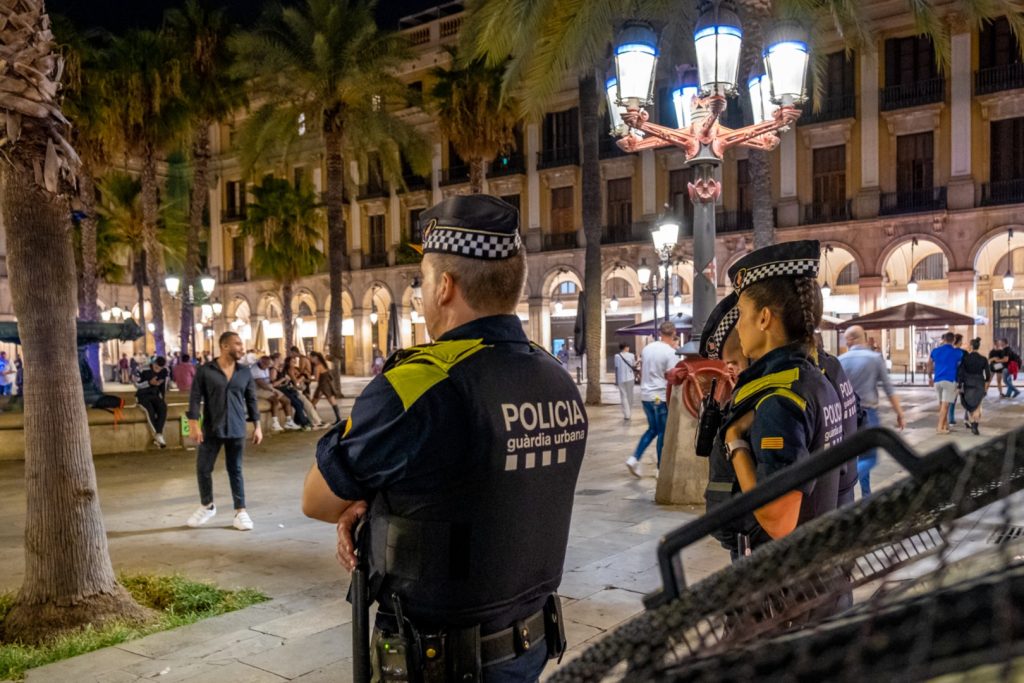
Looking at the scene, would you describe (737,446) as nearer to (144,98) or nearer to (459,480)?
(459,480)

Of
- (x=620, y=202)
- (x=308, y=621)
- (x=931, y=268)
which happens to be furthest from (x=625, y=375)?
(x=931, y=268)

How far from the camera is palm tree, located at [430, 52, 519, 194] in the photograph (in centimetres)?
2673

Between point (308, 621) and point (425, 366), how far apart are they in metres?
3.43

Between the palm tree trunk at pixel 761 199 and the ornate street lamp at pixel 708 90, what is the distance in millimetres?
3649

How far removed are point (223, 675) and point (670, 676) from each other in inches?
147

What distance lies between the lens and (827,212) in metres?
30.9

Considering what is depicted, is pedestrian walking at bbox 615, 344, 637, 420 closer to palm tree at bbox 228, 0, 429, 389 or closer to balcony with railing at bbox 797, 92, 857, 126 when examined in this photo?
palm tree at bbox 228, 0, 429, 389

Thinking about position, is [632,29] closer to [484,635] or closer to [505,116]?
[484,635]

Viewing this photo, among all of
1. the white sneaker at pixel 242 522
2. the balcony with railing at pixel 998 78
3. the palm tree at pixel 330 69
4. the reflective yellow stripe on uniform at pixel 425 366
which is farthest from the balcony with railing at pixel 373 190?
the reflective yellow stripe on uniform at pixel 425 366

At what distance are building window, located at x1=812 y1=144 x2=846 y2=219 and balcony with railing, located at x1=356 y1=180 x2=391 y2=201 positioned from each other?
829 inches

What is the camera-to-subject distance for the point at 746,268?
8.92ft

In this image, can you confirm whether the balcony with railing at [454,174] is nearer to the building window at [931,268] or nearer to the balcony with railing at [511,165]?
the balcony with railing at [511,165]

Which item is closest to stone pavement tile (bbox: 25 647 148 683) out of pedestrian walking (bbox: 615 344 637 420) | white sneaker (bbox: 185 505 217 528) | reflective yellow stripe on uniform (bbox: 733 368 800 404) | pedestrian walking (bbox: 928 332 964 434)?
reflective yellow stripe on uniform (bbox: 733 368 800 404)

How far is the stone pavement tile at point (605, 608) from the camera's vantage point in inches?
182
